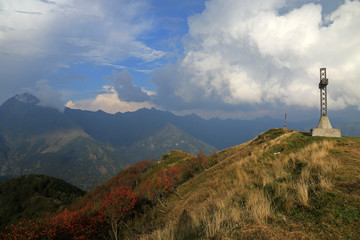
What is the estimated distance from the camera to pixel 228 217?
6137 mm

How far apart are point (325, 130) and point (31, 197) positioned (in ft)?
410

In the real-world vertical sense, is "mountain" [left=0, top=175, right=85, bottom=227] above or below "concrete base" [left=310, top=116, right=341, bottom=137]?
below

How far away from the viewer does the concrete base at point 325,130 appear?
2256 cm

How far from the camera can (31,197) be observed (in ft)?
311

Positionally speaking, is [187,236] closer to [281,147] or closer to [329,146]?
[329,146]

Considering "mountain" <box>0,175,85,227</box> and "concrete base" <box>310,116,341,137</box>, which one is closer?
"concrete base" <box>310,116,341,137</box>

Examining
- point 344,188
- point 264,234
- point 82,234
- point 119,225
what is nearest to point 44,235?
point 82,234

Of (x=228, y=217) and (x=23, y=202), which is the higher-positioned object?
(x=228, y=217)

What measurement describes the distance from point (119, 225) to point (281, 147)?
61.8ft

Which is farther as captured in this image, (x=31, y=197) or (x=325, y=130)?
(x=31, y=197)

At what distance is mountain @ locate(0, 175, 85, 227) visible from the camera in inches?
3174

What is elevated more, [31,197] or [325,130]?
[325,130]

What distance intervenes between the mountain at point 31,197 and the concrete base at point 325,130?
286ft

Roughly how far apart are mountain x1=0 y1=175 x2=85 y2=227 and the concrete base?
87062 mm
